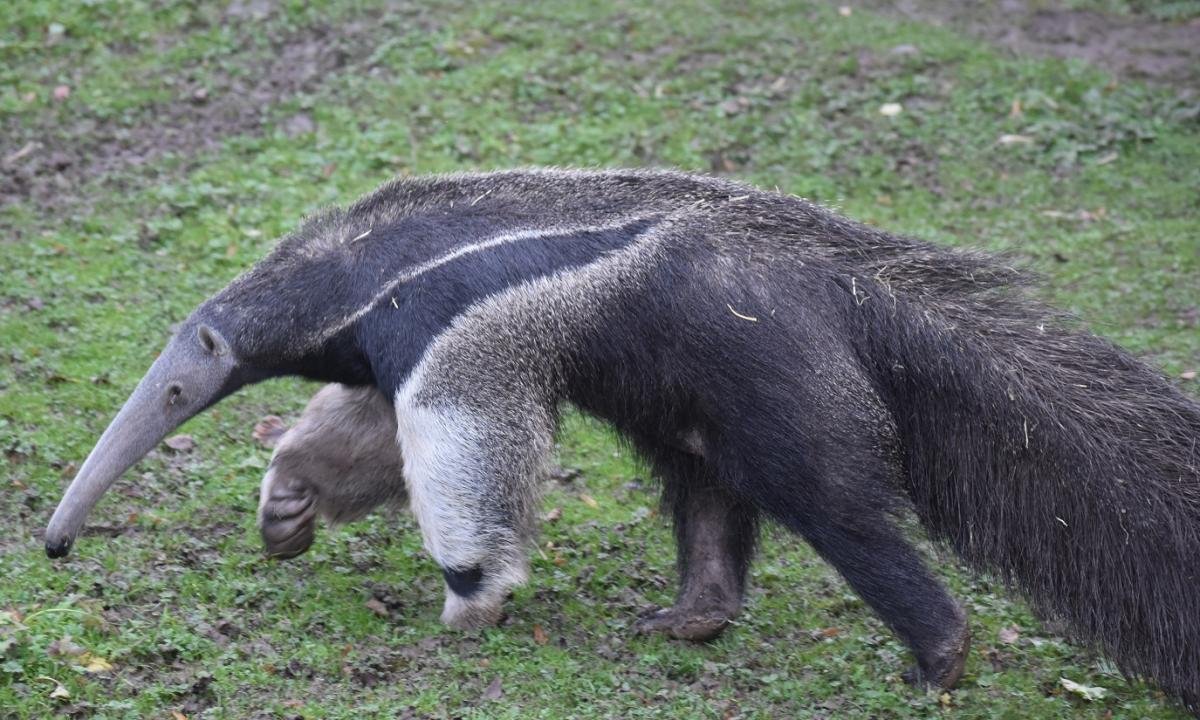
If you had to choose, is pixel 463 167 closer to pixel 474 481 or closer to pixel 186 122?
pixel 186 122

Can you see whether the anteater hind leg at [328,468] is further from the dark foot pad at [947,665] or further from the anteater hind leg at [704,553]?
the dark foot pad at [947,665]

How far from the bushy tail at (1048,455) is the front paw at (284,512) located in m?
2.74

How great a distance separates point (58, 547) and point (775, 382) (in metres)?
3.10

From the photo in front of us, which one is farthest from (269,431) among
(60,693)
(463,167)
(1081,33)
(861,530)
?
(1081,33)

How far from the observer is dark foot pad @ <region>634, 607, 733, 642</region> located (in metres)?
6.73

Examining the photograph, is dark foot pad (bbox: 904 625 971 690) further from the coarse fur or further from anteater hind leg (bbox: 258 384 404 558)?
anteater hind leg (bbox: 258 384 404 558)

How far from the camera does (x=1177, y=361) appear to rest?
29.5 ft

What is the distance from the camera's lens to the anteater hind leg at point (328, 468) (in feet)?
22.6

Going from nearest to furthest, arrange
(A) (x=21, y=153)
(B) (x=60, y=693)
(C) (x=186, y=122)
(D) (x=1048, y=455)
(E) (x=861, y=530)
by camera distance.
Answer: (B) (x=60, y=693), (D) (x=1048, y=455), (E) (x=861, y=530), (A) (x=21, y=153), (C) (x=186, y=122)

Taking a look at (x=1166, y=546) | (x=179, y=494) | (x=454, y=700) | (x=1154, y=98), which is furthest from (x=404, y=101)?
(x=1166, y=546)

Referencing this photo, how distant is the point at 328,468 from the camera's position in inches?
272

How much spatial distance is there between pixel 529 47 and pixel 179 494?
652 cm

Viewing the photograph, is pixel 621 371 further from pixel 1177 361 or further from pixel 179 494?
pixel 1177 361

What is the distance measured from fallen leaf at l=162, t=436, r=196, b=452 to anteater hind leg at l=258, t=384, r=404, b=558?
1377 millimetres
